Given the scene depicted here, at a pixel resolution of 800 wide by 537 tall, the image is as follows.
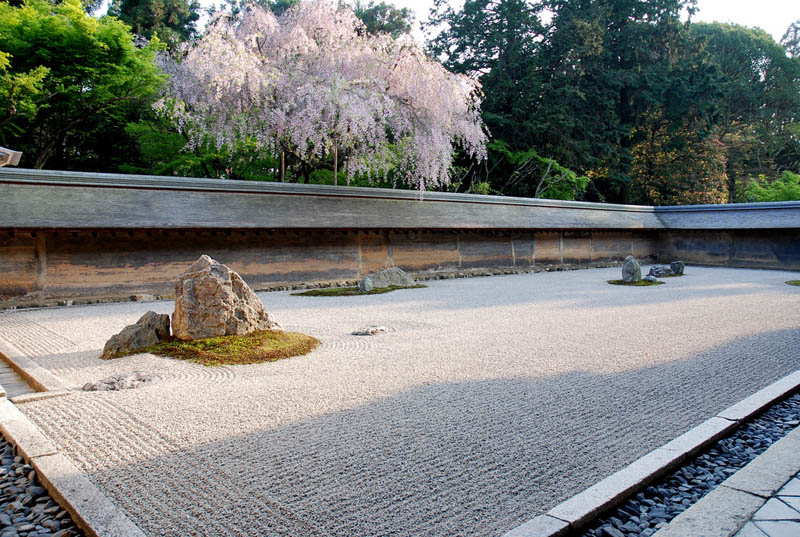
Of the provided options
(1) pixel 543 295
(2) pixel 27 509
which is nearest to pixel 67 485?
(2) pixel 27 509

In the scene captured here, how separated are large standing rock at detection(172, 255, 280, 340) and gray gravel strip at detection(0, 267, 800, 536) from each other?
55 cm

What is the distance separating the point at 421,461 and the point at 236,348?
9.75 feet

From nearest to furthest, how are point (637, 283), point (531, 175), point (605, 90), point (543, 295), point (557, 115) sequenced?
point (543, 295), point (637, 283), point (557, 115), point (531, 175), point (605, 90)

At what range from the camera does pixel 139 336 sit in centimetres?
528

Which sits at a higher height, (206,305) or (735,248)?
(735,248)

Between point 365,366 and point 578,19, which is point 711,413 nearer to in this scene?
point 365,366

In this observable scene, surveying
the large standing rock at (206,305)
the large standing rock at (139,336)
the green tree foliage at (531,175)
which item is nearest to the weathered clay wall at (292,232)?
the green tree foliage at (531,175)

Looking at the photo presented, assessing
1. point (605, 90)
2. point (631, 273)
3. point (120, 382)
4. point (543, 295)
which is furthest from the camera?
point (605, 90)

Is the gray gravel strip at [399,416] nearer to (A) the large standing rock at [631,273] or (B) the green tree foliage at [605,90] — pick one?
(A) the large standing rock at [631,273]

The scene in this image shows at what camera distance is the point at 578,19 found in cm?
2248

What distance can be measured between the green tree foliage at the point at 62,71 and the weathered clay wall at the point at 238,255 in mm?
5893

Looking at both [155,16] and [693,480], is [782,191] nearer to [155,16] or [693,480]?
[693,480]

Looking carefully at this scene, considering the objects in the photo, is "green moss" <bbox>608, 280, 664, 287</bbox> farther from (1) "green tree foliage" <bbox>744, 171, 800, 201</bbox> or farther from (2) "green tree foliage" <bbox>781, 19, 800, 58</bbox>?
(2) "green tree foliage" <bbox>781, 19, 800, 58</bbox>

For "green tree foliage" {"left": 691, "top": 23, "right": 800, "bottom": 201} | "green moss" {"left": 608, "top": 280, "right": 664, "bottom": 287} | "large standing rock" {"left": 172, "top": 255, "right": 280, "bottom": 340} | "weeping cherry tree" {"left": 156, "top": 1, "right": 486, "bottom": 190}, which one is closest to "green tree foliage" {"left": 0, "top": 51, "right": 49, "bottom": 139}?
"weeping cherry tree" {"left": 156, "top": 1, "right": 486, "bottom": 190}
